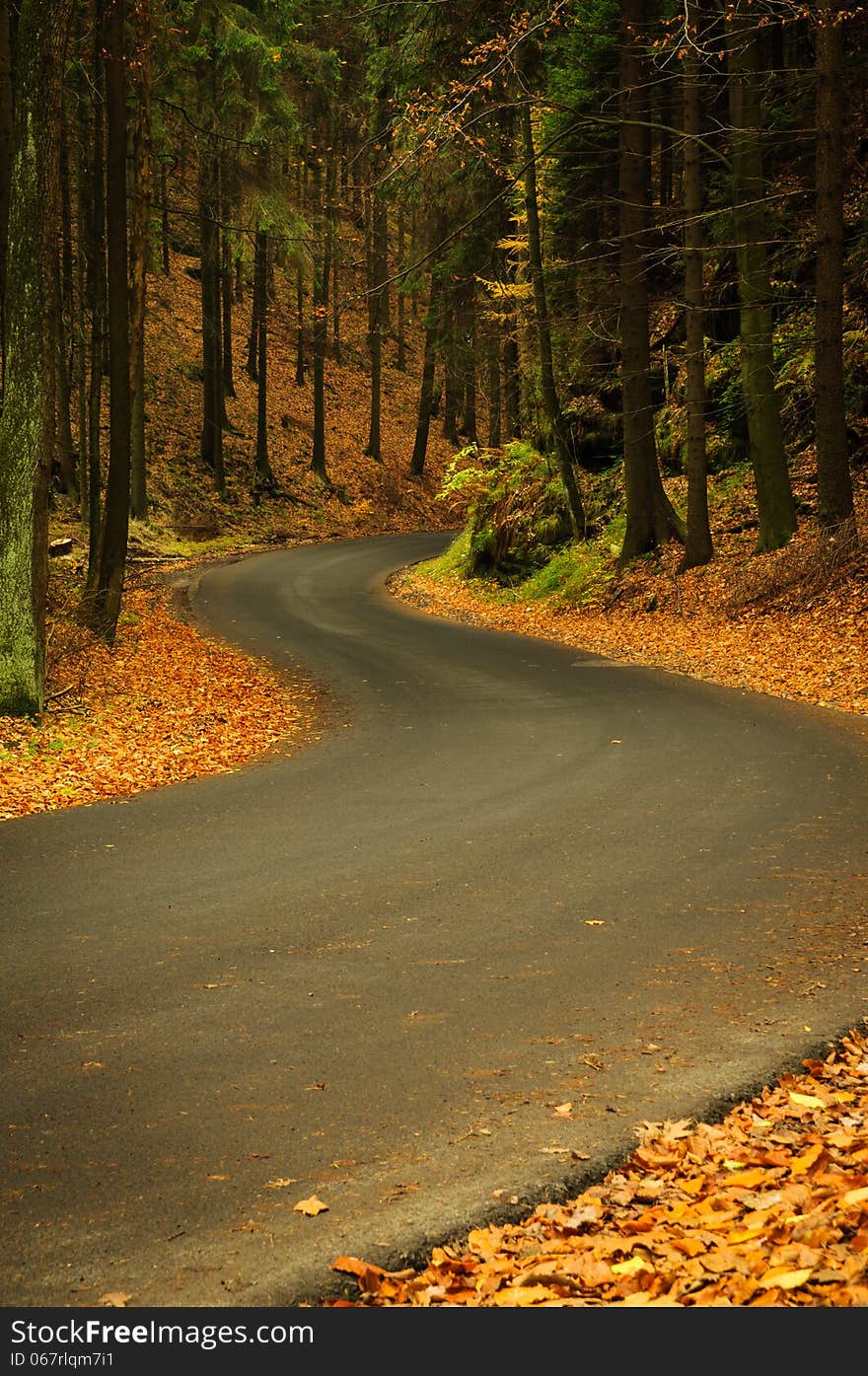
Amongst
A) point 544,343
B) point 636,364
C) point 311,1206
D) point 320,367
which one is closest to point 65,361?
point 544,343

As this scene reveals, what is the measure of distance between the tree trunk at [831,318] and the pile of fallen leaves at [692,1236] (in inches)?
538

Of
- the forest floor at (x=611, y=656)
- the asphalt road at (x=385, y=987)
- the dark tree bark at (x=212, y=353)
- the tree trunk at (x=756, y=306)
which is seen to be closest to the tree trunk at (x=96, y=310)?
the forest floor at (x=611, y=656)

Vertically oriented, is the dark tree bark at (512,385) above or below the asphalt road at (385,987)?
above

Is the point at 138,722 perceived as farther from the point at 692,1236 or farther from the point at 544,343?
the point at 544,343

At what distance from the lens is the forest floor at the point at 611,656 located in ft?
10.7

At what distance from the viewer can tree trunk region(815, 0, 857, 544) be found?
15836 mm

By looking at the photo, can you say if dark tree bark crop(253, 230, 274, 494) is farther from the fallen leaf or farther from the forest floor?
the fallen leaf

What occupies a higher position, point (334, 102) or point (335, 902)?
point (334, 102)

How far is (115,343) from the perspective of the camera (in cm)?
1630

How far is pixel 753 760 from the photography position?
32.5ft

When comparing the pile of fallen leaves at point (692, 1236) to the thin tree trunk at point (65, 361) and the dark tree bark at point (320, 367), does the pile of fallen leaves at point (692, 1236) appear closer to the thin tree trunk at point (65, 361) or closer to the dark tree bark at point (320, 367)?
the thin tree trunk at point (65, 361)

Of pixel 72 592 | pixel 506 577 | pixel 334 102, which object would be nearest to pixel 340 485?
pixel 334 102

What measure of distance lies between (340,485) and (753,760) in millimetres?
35488

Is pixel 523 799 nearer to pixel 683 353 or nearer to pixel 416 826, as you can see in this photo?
pixel 416 826
